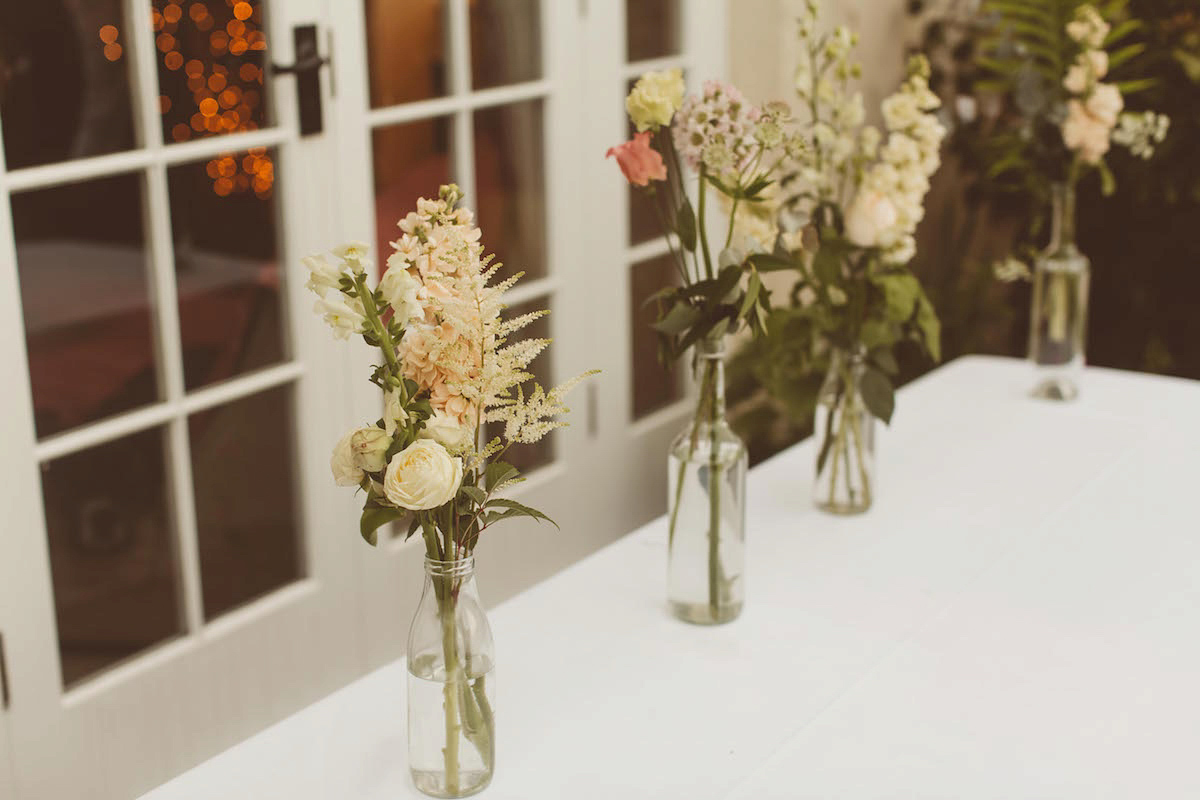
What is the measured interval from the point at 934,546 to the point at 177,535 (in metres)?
1.24

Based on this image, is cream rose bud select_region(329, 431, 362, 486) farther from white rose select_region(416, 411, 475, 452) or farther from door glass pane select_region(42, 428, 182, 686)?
door glass pane select_region(42, 428, 182, 686)

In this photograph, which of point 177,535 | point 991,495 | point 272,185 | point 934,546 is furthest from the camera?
point 272,185

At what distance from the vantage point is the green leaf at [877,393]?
6.07 ft

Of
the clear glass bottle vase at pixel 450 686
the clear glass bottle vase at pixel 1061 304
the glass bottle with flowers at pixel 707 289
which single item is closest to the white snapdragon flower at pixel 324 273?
the clear glass bottle vase at pixel 450 686

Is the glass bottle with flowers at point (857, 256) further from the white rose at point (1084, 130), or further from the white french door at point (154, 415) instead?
the white french door at point (154, 415)

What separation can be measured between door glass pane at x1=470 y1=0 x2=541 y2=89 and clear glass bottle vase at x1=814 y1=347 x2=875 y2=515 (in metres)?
1.30

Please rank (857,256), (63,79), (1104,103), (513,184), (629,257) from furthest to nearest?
1. (629,257)
2. (513,184)
3. (63,79)
4. (1104,103)
5. (857,256)

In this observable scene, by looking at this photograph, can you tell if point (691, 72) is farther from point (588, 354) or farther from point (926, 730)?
point (926, 730)

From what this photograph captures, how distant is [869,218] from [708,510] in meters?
0.44

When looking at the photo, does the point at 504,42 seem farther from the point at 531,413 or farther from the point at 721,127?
the point at 531,413

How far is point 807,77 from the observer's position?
1.94m

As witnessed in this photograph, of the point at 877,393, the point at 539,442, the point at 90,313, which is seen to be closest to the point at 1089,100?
the point at 877,393

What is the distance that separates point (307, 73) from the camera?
2.46 m

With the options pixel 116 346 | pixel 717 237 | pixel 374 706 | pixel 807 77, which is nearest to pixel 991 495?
pixel 807 77
